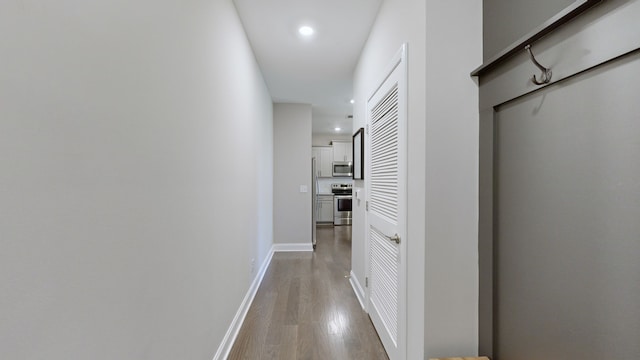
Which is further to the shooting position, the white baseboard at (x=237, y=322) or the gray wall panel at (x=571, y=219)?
the white baseboard at (x=237, y=322)

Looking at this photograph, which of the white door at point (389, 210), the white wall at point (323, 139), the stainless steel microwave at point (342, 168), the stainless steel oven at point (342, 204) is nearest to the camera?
the white door at point (389, 210)

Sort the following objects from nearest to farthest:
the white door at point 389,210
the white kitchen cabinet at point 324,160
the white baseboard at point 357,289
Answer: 1. the white door at point 389,210
2. the white baseboard at point 357,289
3. the white kitchen cabinet at point 324,160

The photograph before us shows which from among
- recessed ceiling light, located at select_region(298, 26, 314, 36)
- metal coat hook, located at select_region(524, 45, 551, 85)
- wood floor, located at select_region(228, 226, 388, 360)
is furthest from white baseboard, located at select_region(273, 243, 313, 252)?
metal coat hook, located at select_region(524, 45, 551, 85)

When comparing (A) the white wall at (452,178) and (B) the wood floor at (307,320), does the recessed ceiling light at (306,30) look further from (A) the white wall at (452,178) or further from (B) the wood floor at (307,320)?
(B) the wood floor at (307,320)

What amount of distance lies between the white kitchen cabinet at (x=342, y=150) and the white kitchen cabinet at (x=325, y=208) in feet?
3.84

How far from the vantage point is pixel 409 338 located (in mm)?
1523

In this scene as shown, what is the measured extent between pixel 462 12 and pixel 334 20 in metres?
1.35

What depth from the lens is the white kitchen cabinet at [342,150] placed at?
26.2 ft

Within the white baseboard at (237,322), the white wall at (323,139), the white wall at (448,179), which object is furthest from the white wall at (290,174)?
the white wall at (448,179)

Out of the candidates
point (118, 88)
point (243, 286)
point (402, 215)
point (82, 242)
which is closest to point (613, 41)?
point (402, 215)

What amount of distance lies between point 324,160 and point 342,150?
598mm

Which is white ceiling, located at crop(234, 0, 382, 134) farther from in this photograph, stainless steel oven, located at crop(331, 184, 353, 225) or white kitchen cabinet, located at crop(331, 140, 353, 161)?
stainless steel oven, located at crop(331, 184, 353, 225)

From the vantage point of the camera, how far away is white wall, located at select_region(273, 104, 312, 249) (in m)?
5.00

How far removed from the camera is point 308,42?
2816 millimetres
